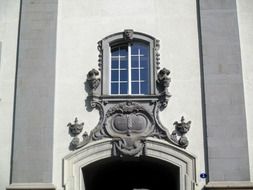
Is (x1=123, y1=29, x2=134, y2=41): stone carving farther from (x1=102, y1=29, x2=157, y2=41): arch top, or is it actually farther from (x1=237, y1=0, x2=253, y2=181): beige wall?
(x1=237, y1=0, x2=253, y2=181): beige wall

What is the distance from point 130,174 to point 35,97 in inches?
Result: 193

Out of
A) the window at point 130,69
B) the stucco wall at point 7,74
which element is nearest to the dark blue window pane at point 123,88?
the window at point 130,69

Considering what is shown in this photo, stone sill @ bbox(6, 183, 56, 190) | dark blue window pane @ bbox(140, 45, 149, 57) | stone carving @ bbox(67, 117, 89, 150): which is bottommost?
stone sill @ bbox(6, 183, 56, 190)

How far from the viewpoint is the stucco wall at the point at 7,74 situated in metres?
16.7

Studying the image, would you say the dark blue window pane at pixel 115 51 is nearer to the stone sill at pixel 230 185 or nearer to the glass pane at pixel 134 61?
the glass pane at pixel 134 61

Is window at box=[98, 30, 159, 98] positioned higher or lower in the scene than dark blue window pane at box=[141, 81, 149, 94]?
higher

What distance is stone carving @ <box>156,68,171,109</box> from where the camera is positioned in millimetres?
16734

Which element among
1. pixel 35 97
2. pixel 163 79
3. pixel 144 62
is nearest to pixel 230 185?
pixel 163 79

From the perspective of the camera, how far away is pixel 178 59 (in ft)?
56.5

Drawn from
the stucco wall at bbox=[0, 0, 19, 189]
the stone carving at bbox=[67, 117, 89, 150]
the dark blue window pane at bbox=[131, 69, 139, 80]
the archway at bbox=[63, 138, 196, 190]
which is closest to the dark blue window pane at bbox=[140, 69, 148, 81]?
the dark blue window pane at bbox=[131, 69, 139, 80]

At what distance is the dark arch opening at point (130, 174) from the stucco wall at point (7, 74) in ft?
7.74

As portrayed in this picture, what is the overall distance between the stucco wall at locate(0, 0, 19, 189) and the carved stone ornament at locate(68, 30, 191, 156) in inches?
75.5

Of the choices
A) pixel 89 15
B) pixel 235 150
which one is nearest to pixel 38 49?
pixel 89 15

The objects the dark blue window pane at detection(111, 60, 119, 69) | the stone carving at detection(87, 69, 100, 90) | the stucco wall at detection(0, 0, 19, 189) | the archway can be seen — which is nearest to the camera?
the archway
